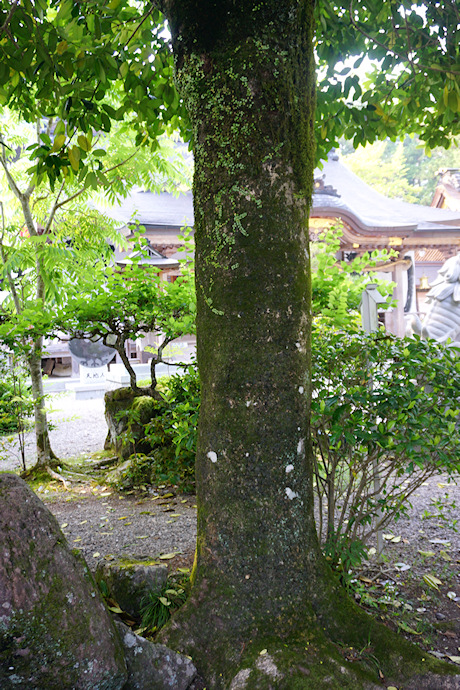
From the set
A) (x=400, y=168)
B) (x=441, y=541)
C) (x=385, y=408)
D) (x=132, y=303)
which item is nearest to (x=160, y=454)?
(x=132, y=303)

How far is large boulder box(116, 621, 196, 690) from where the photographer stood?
1833mm

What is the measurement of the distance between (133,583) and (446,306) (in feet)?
25.9

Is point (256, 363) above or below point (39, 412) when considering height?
above

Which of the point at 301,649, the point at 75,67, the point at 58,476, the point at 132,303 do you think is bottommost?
the point at 58,476

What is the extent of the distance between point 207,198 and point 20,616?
1674 mm

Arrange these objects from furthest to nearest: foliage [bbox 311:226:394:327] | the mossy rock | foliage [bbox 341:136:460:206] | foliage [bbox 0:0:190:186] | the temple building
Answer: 1. foliage [bbox 341:136:460:206]
2. the temple building
3. the mossy rock
4. foliage [bbox 311:226:394:327]
5. foliage [bbox 0:0:190:186]

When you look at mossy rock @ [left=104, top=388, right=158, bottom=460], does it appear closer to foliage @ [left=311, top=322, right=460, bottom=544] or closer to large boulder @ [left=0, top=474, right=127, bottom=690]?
foliage @ [left=311, top=322, right=460, bottom=544]

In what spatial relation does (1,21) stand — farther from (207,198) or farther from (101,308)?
(101,308)

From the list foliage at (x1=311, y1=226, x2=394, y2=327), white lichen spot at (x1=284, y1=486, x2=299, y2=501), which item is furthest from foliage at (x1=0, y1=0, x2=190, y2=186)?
foliage at (x1=311, y1=226, x2=394, y2=327)

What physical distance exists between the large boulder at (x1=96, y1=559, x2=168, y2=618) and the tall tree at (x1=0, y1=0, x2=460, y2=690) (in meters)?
0.40

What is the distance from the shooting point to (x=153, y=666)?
6.14 ft

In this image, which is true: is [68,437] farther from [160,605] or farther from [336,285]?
[160,605]

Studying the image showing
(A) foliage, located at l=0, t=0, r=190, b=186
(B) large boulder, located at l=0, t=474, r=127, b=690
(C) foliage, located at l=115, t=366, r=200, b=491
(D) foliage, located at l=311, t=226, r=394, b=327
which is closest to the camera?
(B) large boulder, located at l=0, t=474, r=127, b=690

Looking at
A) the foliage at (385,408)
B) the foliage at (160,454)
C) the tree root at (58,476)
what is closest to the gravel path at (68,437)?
the tree root at (58,476)
